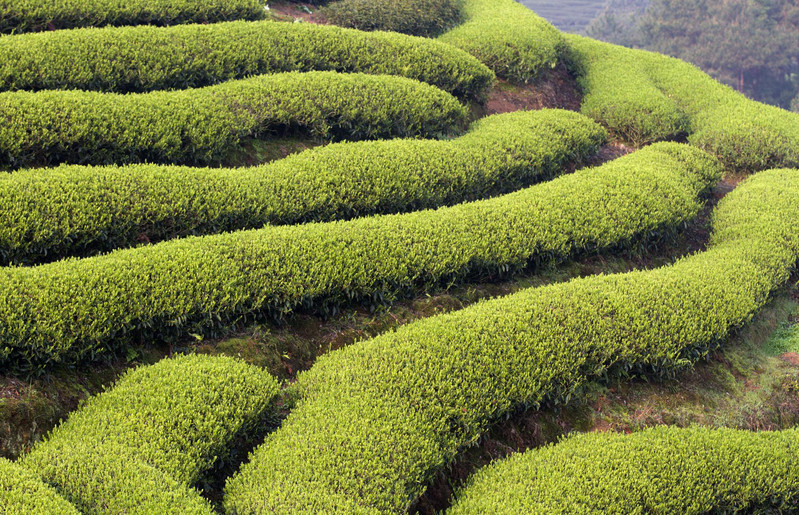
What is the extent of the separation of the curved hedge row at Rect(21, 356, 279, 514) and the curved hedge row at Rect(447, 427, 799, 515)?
2.77m

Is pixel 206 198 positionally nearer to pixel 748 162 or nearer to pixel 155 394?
pixel 155 394

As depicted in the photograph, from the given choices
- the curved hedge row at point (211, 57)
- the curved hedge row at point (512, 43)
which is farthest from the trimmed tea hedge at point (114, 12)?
the curved hedge row at point (512, 43)

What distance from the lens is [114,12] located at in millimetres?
15375

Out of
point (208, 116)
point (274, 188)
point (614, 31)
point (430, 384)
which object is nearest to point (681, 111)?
point (274, 188)

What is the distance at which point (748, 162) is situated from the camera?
660 inches

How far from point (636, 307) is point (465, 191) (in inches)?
161

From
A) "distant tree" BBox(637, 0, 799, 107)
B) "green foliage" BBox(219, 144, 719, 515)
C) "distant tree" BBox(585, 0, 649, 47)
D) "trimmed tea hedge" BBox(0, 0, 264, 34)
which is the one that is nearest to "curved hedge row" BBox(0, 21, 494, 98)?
"trimmed tea hedge" BBox(0, 0, 264, 34)

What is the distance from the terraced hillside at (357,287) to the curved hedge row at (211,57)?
0.06 m

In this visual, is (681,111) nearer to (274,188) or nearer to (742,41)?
(274,188)

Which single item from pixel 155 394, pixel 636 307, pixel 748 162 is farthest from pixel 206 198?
pixel 748 162

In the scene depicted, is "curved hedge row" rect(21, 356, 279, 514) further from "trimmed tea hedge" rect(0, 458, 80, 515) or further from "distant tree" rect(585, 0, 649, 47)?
"distant tree" rect(585, 0, 649, 47)

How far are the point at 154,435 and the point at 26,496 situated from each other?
1417 mm

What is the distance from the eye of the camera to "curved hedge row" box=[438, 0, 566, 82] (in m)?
18.5

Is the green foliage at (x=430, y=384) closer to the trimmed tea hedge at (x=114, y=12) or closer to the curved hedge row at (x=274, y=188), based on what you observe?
the curved hedge row at (x=274, y=188)
